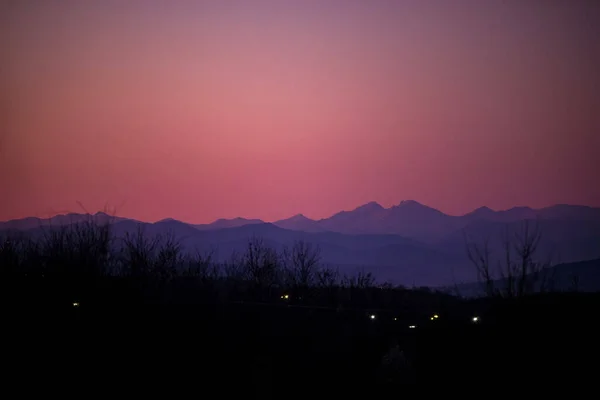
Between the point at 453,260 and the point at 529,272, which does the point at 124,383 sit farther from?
the point at 453,260

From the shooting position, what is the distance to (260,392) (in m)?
12.0

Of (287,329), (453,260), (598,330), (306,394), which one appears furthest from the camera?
(453,260)

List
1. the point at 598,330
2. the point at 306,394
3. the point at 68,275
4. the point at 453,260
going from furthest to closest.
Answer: the point at 453,260
the point at 68,275
the point at 306,394
the point at 598,330

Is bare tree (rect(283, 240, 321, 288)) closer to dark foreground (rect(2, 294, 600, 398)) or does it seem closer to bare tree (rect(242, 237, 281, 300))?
bare tree (rect(242, 237, 281, 300))

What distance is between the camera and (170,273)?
1938 cm

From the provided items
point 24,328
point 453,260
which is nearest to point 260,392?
point 24,328

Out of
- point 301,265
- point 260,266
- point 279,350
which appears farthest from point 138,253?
point 301,265

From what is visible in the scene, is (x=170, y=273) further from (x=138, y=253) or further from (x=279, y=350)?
(x=279, y=350)

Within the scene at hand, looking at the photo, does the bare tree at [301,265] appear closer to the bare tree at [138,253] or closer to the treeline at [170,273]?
the treeline at [170,273]

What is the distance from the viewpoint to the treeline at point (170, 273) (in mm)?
15430

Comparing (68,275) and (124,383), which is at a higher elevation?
(68,275)

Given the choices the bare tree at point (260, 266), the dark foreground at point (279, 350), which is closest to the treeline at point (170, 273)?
the bare tree at point (260, 266)

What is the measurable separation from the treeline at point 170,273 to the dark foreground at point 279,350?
944 millimetres

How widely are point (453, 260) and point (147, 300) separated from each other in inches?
2193
